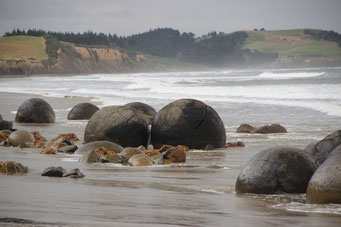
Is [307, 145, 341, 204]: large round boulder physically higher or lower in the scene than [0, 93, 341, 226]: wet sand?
higher

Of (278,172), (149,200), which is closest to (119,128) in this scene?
(278,172)

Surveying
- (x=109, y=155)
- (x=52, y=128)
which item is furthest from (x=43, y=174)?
(x=52, y=128)

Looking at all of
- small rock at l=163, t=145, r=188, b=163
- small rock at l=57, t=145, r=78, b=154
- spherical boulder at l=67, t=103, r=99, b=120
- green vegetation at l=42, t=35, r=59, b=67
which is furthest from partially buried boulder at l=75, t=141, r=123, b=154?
green vegetation at l=42, t=35, r=59, b=67

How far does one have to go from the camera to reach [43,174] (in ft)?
27.0

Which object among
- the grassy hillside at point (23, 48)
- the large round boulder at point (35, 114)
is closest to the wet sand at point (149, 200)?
the large round boulder at point (35, 114)

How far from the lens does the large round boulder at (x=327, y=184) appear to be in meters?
6.01

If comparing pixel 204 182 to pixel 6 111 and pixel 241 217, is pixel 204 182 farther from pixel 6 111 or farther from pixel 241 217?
pixel 6 111

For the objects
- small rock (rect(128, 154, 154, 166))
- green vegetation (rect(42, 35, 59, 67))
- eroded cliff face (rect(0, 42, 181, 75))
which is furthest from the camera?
green vegetation (rect(42, 35, 59, 67))

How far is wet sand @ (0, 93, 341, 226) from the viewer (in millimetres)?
5121

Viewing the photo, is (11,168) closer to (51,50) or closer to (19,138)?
(19,138)

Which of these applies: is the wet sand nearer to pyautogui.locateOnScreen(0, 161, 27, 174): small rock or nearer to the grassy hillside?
pyautogui.locateOnScreen(0, 161, 27, 174): small rock

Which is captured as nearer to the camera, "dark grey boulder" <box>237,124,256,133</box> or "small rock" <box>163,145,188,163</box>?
"small rock" <box>163,145,188,163</box>

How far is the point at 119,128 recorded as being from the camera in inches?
492

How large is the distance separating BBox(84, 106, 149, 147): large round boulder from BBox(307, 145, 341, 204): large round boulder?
6663mm
